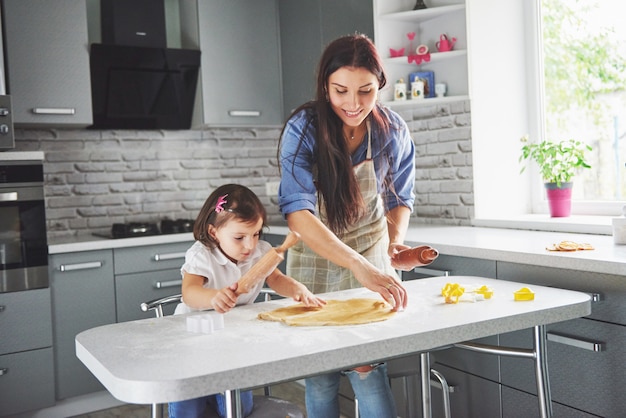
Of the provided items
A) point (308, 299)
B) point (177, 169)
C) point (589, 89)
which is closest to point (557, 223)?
point (589, 89)

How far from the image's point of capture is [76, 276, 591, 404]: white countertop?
1157 mm

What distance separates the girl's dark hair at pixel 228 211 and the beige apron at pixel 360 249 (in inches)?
12.5

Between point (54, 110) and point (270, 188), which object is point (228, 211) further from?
point (270, 188)

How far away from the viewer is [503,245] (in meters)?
2.43

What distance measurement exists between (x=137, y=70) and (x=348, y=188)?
2.30 m

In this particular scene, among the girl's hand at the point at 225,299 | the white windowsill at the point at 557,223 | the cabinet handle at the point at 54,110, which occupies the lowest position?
the girl's hand at the point at 225,299

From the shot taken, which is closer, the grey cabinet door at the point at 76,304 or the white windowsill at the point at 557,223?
the white windowsill at the point at 557,223

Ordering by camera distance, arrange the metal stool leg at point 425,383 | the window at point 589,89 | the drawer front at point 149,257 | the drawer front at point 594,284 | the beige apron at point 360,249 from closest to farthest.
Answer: the metal stool leg at point 425,383 → the drawer front at point 594,284 → the beige apron at point 360,249 → the window at point 589,89 → the drawer front at point 149,257

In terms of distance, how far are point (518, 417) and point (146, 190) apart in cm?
267

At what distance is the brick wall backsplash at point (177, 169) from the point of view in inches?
131

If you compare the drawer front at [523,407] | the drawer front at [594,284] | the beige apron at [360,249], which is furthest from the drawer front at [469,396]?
the beige apron at [360,249]

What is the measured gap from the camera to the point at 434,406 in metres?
2.71

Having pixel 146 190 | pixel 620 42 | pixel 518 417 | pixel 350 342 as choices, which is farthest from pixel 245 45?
pixel 350 342

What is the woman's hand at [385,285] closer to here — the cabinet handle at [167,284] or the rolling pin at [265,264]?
the rolling pin at [265,264]
